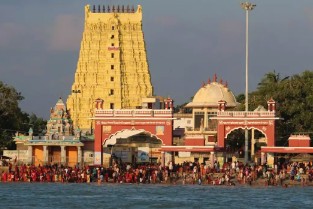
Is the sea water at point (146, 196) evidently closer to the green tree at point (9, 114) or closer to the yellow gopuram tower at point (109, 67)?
the green tree at point (9, 114)

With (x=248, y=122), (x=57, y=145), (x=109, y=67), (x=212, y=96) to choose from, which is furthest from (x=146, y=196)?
(x=109, y=67)

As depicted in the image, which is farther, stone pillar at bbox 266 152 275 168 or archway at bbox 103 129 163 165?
archway at bbox 103 129 163 165

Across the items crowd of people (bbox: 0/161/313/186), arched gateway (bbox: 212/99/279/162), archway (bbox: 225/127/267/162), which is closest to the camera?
crowd of people (bbox: 0/161/313/186)

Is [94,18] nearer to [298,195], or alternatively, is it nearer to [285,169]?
[285,169]

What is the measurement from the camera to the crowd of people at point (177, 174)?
84812 mm

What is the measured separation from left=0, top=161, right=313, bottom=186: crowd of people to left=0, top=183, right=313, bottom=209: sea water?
140cm

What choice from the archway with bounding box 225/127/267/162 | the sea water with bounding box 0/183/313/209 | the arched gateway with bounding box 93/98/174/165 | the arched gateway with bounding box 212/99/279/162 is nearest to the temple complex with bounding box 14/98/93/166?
the arched gateway with bounding box 93/98/174/165

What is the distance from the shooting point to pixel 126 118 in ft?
307

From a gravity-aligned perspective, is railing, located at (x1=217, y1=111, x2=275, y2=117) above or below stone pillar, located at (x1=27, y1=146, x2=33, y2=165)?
above

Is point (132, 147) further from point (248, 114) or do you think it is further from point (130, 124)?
point (248, 114)

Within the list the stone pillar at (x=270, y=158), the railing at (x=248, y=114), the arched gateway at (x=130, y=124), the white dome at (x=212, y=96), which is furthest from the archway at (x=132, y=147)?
the stone pillar at (x=270, y=158)

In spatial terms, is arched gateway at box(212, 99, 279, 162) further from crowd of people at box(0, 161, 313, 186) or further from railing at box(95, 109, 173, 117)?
railing at box(95, 109, 173, 117)

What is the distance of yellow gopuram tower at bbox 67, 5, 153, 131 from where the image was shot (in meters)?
137

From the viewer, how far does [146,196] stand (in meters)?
75.8
